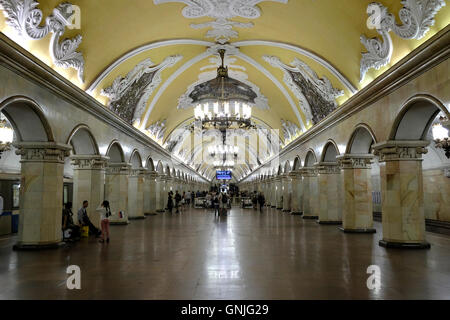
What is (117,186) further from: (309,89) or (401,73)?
(401,73)

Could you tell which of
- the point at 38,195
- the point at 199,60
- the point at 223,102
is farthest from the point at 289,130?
the point at 38,195

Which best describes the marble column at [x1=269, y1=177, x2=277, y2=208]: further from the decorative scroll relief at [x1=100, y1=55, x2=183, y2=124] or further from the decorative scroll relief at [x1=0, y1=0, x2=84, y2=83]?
the decorative scroll relief at [x1=0, y1=0, x2=84, y2=83]

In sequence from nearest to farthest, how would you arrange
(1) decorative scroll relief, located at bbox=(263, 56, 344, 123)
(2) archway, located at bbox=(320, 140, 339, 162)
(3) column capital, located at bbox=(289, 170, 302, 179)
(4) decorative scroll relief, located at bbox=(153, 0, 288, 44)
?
1. (4) decorative scroll relief, located at bbox=(153, 0, 288, 44)
2. (1) decorative scroll relief, located at bbox=(263, 56, 344, 123)
3. (2) archway, located at bbox=(320, 140, 339, 162)
4. (3) column capital, located at bbox=(289, 170, 302, 179)

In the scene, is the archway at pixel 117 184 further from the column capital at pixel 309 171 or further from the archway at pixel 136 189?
the column capital at pixel 309 171

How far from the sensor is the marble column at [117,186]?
593 inches

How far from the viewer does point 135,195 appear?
57.7 ft

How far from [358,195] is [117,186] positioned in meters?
9.65

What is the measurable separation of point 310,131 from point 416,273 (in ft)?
34.5

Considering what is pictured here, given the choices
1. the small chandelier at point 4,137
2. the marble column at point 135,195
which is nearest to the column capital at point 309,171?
the marble column at point 135,195

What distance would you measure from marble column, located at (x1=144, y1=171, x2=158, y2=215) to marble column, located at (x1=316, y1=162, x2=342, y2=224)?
9.87 m

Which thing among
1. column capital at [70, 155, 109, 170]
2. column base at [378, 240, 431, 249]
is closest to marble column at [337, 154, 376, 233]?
column base at [378, 240, 431, 249]

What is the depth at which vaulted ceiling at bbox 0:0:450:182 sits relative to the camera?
8523 millimetres

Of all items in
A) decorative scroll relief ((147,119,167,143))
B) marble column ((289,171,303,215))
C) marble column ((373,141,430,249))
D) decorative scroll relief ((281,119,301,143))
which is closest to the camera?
marble column ((373,141,430,249))

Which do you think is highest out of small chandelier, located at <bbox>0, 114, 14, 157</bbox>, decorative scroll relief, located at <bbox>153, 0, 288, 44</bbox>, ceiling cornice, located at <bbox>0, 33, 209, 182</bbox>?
decorative scroll relief, located at <bbox>153, 0, 288, 44</bbox>
